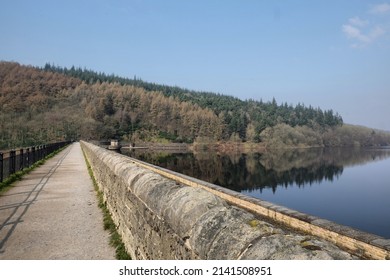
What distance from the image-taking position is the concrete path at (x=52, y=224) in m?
6.09

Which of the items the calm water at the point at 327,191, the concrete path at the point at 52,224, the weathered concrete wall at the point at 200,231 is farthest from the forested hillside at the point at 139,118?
the weathered concrete wall at the point at 200,231

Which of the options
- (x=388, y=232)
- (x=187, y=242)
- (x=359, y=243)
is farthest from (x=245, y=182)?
(x=187, y=242)

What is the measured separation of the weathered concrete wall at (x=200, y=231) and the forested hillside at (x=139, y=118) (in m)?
102

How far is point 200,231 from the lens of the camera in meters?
2.96

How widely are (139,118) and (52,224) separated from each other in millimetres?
151434

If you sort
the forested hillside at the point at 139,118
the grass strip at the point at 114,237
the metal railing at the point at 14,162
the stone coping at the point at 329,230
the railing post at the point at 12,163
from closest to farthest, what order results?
1. the grass strip at the point at 114,237
2. the stone coping at the point at 329,230
3. the metal railing at the point at 14,162
4. the railing post at the point at 12,163
5. the forested hillside at the point at 139,118

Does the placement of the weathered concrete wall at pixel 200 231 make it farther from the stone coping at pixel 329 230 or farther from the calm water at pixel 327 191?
the calm water at pixel 327 191

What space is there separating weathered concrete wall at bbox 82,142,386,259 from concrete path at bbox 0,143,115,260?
1.61 metres

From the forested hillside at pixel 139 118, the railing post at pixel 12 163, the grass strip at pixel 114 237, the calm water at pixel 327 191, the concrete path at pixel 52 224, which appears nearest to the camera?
the grass strip at pixel 114 237

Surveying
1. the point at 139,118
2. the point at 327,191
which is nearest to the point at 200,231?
the point at 327,191

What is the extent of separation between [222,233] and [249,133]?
130m

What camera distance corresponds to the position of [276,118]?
525 ft
